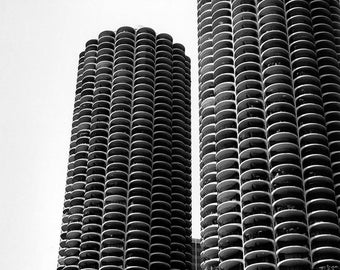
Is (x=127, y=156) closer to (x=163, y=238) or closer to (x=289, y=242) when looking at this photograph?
(x=163, y=238)

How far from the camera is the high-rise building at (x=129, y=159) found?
159 meters

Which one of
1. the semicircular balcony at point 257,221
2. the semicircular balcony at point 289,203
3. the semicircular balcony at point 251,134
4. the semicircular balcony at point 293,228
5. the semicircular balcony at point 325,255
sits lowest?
the semicircular balcony at point 325,255

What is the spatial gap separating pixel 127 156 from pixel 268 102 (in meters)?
41.5

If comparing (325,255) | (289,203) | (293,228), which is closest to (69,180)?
(289,203)

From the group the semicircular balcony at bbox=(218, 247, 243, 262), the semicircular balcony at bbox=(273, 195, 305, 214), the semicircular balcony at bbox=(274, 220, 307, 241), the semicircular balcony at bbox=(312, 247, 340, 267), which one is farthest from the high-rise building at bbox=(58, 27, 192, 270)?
the semicircular balcony at bbox=(312, 247, 340, 267)

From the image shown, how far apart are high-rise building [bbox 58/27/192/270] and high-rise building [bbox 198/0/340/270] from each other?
19.4 m

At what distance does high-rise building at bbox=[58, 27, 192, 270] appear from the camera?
159 meters

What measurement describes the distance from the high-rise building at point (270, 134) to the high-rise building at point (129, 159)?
19.4m

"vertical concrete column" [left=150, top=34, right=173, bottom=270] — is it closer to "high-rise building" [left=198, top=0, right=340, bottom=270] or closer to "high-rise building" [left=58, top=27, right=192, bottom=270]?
"high-rise building" [left=58, top=27, right=192, bottom=270]

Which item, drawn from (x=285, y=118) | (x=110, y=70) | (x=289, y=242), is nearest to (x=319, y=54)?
(x=285, y=118)

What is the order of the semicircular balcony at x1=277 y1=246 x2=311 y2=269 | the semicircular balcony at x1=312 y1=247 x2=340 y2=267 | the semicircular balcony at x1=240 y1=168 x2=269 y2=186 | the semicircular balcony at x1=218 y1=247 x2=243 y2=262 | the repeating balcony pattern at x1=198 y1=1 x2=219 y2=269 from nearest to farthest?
the semicircular balcony at x1=312 y1=247 x2=340 y2=267 → the semicircular balcony at x1=277 y1=246 x2=311 y2=269 → the semicircular balcony at x1=218 y1=247 x2=243 y2=262 → the semicircular balcony at x1=240 y1=168 x2=269 y2=186 → the repeating balcony pattern at x1=198 y1=1 x2=219 y2=269

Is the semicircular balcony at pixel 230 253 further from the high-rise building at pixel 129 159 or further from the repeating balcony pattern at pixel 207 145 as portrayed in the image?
the high-rise building at pixel 129 159

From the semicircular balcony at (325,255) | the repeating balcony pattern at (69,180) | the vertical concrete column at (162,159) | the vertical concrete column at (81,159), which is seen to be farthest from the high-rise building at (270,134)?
the repeating balcony pattern at (69,180)

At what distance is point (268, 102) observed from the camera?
14425 centimetres
